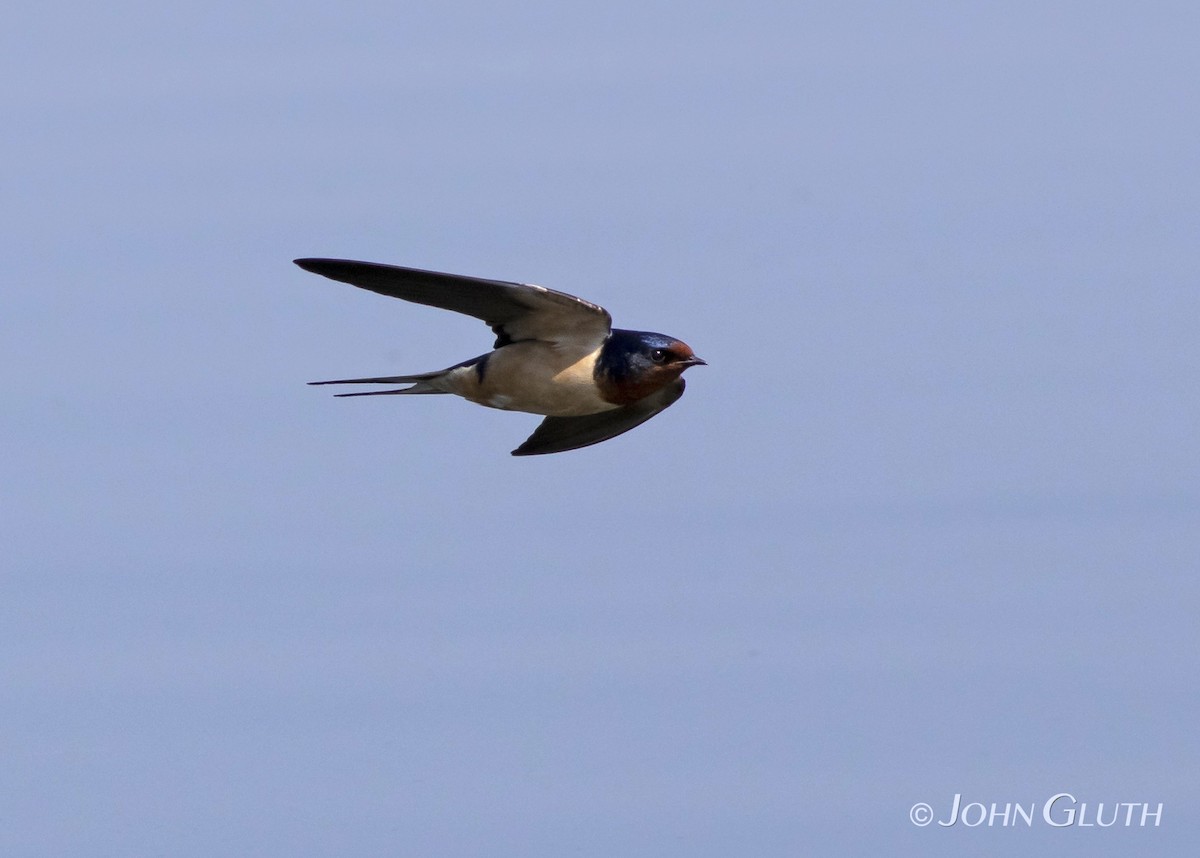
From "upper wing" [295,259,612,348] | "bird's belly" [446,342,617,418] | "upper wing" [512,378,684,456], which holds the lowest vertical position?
"upper wing" [512,378,684,456]

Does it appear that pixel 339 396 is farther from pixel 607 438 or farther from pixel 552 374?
pixel 607 438

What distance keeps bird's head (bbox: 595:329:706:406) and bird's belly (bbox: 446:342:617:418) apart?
0.05m

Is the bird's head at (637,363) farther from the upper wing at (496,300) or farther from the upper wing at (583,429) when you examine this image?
the upper wing at (583,429)

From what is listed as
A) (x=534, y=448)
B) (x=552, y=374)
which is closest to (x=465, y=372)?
(x=552, y=374)

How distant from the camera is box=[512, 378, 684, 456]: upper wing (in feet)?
29.8

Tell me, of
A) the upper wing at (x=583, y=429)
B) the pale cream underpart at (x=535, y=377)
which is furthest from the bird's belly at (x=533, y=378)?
the upper wing at (x=583, y=429)

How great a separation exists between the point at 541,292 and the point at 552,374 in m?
0.51

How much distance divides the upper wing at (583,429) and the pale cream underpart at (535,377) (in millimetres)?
721

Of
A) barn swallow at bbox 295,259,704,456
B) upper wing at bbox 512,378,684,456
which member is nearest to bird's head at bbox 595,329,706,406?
barn swallow at bbox 295,259,704,456

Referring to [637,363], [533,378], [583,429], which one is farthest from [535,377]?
[583,429]

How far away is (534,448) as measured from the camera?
9211mm

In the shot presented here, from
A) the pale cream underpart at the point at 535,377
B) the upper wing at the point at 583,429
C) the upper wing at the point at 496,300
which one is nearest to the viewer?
the upper wing at the point at 496,300

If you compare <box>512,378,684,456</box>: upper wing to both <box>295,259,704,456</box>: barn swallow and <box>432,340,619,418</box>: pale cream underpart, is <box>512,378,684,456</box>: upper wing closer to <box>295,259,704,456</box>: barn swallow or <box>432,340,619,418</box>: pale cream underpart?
<box>295,259,704,456</box>: barn swallow

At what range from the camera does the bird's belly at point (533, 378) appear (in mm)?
8234
